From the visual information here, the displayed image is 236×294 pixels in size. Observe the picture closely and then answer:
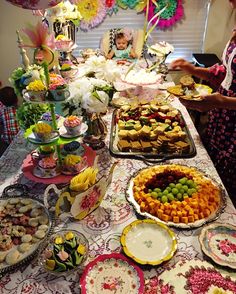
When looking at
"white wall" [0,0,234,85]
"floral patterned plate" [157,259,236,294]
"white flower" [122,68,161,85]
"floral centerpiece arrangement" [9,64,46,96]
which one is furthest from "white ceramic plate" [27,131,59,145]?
"white wall" [0,0,234,85]

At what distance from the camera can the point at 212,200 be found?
1230 mm

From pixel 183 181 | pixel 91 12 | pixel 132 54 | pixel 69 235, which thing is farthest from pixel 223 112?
pixel 91 12

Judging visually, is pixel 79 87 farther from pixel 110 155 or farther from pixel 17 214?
pixel 17 214

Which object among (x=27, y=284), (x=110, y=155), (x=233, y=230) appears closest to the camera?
(x=27, y=284)

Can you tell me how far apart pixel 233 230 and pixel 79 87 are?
899mm

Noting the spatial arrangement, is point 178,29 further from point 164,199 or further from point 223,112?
point 164,199

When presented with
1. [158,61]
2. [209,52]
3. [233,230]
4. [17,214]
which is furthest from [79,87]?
[209,52]

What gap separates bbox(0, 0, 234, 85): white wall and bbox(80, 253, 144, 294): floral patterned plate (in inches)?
112

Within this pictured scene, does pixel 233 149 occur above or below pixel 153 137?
below

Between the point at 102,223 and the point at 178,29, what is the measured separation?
9.39 feet

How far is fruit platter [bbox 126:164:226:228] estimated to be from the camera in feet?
3.79

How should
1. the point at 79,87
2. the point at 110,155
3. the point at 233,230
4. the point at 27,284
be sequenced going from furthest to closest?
the point at 110,155 → the point at 79,87 → the point at 233,230 → the point at 27,284

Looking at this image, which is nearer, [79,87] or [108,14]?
[79,87]

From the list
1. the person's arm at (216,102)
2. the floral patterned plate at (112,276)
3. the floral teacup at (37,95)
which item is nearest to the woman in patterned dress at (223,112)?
the person's arm at (216,102)
